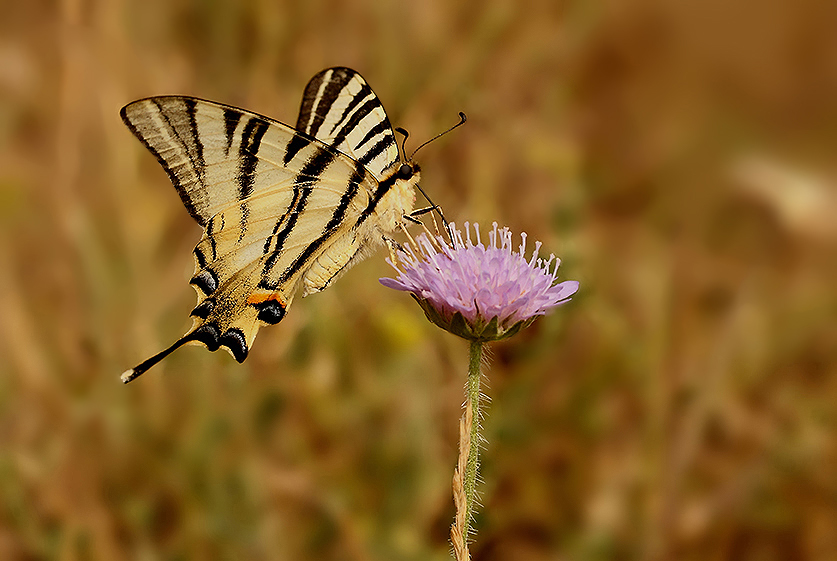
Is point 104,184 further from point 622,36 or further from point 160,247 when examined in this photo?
point 622,36

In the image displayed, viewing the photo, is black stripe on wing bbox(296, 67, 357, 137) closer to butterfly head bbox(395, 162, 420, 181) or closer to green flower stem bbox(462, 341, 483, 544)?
butterfly head bbox(395, 162, 420, 181)

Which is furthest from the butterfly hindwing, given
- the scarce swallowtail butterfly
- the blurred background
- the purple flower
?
the blurred background

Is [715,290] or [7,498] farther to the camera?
[715,290]

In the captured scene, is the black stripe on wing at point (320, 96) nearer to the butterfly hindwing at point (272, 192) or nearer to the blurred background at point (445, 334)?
the butterfly hindwing at point (272, 192)

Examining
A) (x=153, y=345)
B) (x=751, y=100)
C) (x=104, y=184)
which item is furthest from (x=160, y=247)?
(x=751, y=100)

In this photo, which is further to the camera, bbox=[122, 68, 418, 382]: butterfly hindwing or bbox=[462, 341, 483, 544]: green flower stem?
bbox=[122, 68, 418, 382]: butterfly hindwing

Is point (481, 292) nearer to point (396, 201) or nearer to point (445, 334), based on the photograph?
point (396, 201)

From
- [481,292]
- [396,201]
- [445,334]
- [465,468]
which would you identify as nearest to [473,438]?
[465,468]
